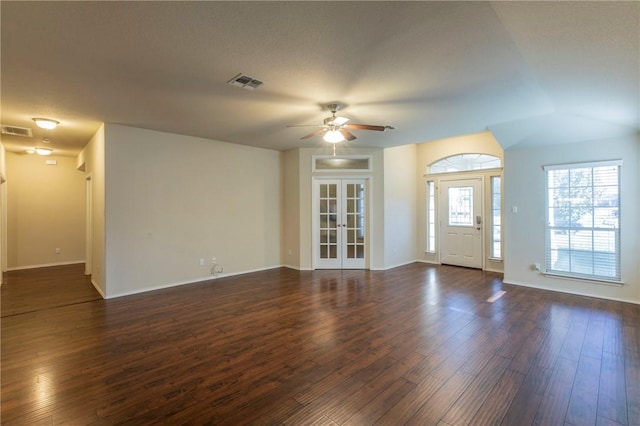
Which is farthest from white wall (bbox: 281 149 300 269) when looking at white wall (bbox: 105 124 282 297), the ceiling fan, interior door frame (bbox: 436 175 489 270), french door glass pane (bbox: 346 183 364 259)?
interior door frame (bbox: 436 175 489 270)

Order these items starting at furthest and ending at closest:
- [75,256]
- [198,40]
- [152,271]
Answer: [75,256], [152,271], [198,40]

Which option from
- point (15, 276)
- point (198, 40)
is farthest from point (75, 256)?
point (198, 40)

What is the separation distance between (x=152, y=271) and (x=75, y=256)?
4334 mm

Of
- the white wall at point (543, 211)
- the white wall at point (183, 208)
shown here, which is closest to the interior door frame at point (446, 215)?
the white wall at point (543, 211)

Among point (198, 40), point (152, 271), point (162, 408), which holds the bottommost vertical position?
point (162, 408)

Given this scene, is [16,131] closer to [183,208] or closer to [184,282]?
[183,208]

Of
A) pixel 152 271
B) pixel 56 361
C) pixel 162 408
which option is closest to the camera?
pixel 162 408

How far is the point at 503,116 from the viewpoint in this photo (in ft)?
13.7

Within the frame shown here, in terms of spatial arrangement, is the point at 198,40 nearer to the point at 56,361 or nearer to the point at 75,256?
the point at 56,361

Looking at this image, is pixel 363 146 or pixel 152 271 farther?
pixel 363 146

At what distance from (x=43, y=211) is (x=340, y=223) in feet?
23.8

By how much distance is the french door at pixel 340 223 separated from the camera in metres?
6.52

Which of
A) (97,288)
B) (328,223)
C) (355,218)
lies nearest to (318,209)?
(328,223)

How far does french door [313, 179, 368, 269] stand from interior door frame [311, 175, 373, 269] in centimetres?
2
